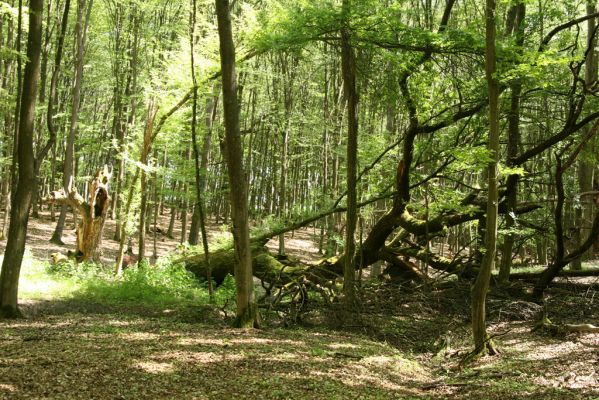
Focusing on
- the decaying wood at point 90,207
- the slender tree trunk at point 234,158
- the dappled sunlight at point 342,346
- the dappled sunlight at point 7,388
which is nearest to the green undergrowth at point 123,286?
the decaying wood at point 90,207

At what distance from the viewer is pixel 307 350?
7363 millimetres

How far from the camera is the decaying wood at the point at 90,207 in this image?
15.0 metres

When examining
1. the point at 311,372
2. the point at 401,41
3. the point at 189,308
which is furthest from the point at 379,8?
the point at 189,308

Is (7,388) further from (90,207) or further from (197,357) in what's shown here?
(90,207)


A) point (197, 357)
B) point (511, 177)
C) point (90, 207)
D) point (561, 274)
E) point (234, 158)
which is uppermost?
point (511, 177)

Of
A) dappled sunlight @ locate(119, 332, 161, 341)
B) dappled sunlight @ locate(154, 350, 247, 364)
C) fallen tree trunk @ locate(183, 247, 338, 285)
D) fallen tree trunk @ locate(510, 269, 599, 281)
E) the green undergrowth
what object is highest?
fallen tree trunk @ locate(510, 269, 599, 281)

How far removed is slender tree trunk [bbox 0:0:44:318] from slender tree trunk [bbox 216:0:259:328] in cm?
317

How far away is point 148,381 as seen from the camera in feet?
16.9

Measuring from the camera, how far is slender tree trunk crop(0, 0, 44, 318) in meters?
8.38

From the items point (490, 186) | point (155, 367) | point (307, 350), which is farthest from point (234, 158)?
point (490, 186)

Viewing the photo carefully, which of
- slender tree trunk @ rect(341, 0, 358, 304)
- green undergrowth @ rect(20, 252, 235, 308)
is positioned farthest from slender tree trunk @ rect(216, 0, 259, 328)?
green undergrowth @ rect(20, 252, 235, 308)

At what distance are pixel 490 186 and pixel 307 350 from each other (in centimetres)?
352

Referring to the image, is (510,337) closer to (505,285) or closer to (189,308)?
(505,285)

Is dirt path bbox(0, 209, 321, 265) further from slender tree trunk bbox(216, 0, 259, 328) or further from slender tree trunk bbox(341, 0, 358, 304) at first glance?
slender tree trunk bbox(216, 0, 259, 328)
